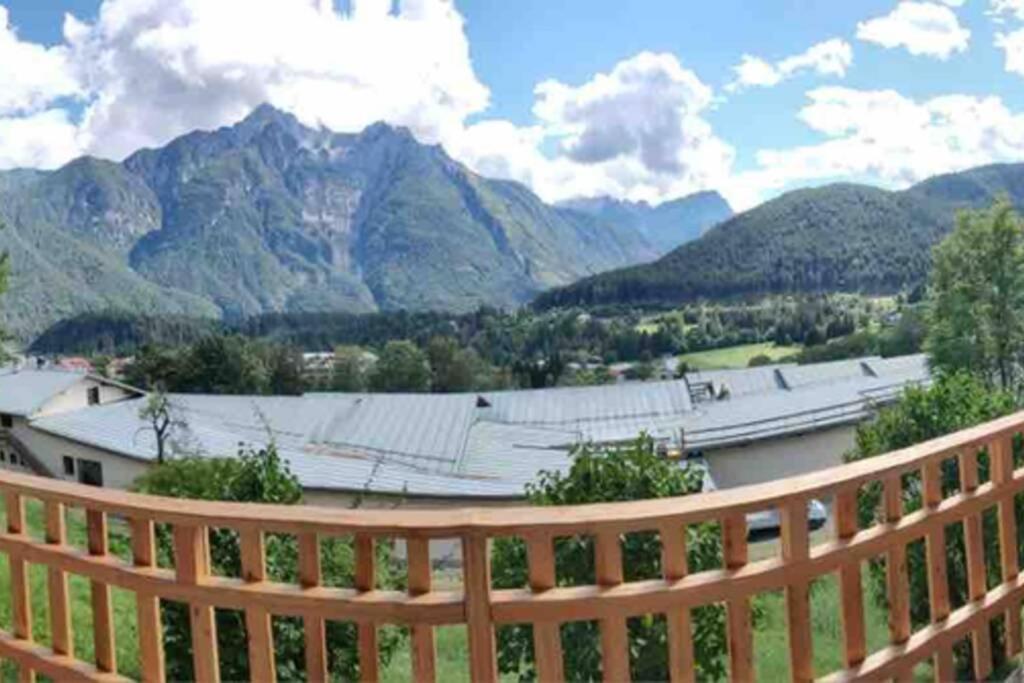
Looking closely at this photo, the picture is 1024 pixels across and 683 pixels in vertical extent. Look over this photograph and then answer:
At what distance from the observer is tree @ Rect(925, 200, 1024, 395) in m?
24.9

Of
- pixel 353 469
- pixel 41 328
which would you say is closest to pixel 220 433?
pixel 353 469

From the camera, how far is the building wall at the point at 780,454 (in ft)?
107

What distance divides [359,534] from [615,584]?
49 centimetres

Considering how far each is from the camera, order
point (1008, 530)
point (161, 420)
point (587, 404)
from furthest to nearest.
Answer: point (587, 404) < point (161, 420) < point (1008, 530)

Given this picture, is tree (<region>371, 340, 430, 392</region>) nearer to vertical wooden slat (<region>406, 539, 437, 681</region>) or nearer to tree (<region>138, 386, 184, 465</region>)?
tree (<region>138, 386, 184, 465</region>)

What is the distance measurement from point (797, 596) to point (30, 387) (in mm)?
39802

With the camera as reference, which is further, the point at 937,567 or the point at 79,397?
the point at 79,397

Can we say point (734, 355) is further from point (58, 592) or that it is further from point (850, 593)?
point (58, 592)

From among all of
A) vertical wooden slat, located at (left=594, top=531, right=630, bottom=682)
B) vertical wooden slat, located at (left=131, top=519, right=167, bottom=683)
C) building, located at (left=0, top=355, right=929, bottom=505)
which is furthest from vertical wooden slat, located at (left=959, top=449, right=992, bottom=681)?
building, located at (left=0, top=355, right=929, bottom=505)

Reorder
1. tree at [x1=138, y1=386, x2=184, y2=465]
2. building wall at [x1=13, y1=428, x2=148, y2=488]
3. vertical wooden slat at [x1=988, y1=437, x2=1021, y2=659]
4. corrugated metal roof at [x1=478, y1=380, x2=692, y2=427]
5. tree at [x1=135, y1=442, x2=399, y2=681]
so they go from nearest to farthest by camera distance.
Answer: vertical wooden slat at [x1=988, y1=437, x2=1021, y2=659], tree at [x1=135, y1=442, x2=399, y2=681], tree at [x1=138, y1=386, x2=184, y2=465], building wall at [x1=13, y1=428, x2=148, y2=488], corrugated metal roof at [x1=478, y1=380, x2=692, y2=427]

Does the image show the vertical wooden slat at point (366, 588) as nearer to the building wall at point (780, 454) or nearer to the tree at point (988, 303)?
the tree at point (988, 303)

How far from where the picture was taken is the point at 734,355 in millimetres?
85688

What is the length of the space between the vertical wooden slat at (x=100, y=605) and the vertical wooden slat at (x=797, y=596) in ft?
4.91

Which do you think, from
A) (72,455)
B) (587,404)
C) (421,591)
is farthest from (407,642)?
(587,404)
